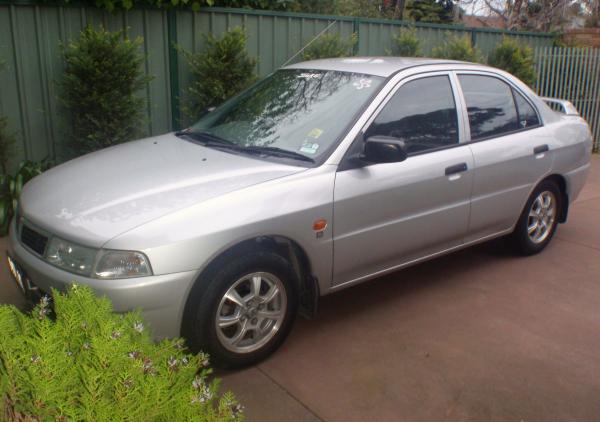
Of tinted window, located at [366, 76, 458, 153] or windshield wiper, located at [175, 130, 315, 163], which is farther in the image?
tinted window, located at [366, 76, 458, 153]

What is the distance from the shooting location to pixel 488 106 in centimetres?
504

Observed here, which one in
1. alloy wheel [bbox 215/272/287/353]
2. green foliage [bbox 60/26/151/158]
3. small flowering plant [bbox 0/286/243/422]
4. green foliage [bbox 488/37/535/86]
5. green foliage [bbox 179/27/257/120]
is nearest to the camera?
small flowering plant [bbox 0/286/243/422]

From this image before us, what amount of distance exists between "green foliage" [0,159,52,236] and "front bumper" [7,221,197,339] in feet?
9.00

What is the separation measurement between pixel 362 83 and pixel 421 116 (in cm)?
Answer: 50

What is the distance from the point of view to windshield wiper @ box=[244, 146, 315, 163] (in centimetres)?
392

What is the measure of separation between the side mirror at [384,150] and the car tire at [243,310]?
0.88 m

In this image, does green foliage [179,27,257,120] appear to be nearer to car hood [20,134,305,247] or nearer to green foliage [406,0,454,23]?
car hood [20,134,305,247]

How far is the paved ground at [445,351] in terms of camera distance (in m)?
3.38

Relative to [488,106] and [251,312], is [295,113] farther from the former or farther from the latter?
[488,106]

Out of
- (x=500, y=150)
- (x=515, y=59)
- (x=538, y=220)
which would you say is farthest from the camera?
(x=515, y=59)

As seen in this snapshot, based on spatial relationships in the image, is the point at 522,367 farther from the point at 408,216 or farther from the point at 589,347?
the point at 408,216

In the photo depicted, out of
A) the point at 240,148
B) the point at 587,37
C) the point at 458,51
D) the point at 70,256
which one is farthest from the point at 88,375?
the point at 587,37

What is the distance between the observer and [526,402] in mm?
3445

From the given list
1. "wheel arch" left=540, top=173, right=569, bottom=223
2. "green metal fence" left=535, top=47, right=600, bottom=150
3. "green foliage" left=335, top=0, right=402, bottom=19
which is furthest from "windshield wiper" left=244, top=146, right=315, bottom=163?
"green foliage" left=335, top=0, right=402, bottom=19
